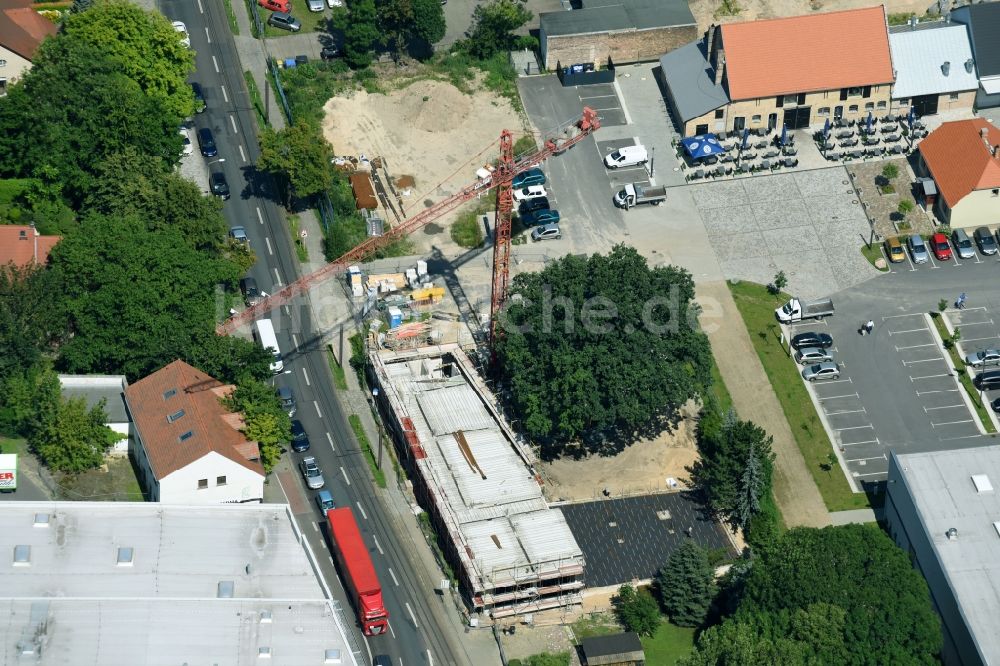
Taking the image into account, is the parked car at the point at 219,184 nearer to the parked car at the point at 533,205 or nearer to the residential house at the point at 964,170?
the parked car at the point at 533,205

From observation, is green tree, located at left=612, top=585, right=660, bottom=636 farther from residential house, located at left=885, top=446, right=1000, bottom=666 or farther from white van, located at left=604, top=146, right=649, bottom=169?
white van, located at left=604, top=146, right=649, bottom=169

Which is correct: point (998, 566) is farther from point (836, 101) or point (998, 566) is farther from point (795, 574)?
point (836, 101)

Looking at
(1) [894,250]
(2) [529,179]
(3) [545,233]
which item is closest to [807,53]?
(1) [894,250]

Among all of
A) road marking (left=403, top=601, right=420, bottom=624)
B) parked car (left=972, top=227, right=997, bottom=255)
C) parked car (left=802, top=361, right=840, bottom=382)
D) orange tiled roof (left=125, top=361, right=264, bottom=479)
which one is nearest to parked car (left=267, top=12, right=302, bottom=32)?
orange tiled roof (left=125, top=361, right=264, bottom=479)

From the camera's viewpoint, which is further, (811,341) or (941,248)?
(941,248)

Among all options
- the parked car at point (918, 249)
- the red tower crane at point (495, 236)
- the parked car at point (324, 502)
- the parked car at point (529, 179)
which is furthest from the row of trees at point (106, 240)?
the parked car at point (918, 249)

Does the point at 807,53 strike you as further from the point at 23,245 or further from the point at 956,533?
the point at 23,245
